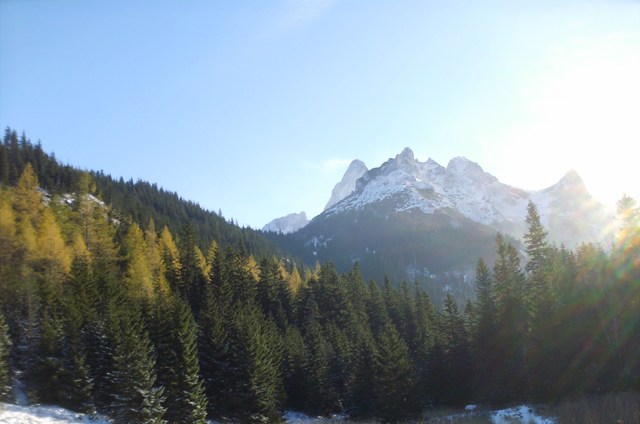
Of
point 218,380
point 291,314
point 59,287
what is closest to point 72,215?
point 59,287

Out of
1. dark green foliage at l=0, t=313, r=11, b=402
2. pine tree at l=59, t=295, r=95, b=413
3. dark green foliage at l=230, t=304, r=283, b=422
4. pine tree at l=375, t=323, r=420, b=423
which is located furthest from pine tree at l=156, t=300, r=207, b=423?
pine tree at l=375, t=323, r=420, b=423

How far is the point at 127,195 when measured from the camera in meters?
146

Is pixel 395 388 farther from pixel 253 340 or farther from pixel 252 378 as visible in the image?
pixel 253 340

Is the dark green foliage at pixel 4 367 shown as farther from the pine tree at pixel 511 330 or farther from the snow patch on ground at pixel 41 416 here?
the pine tree at pixel 511 330

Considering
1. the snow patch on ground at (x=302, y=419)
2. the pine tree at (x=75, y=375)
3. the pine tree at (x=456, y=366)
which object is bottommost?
the snow patch on ground at (x=302, y=419)

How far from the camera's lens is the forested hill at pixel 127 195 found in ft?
345

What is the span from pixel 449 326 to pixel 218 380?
32597 mm

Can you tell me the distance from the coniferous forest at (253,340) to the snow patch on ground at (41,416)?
1.45 meters

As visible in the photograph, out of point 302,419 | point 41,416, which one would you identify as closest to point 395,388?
point 302,419

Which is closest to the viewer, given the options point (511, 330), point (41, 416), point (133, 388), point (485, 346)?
point (41, 416)

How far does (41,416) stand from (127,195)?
12490cm

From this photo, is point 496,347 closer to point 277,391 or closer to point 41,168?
point 277,391

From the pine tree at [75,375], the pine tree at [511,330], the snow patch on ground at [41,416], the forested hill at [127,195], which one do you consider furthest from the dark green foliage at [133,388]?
the forested hill at [127,195]

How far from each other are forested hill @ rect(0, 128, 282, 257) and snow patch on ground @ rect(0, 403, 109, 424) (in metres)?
47.7
